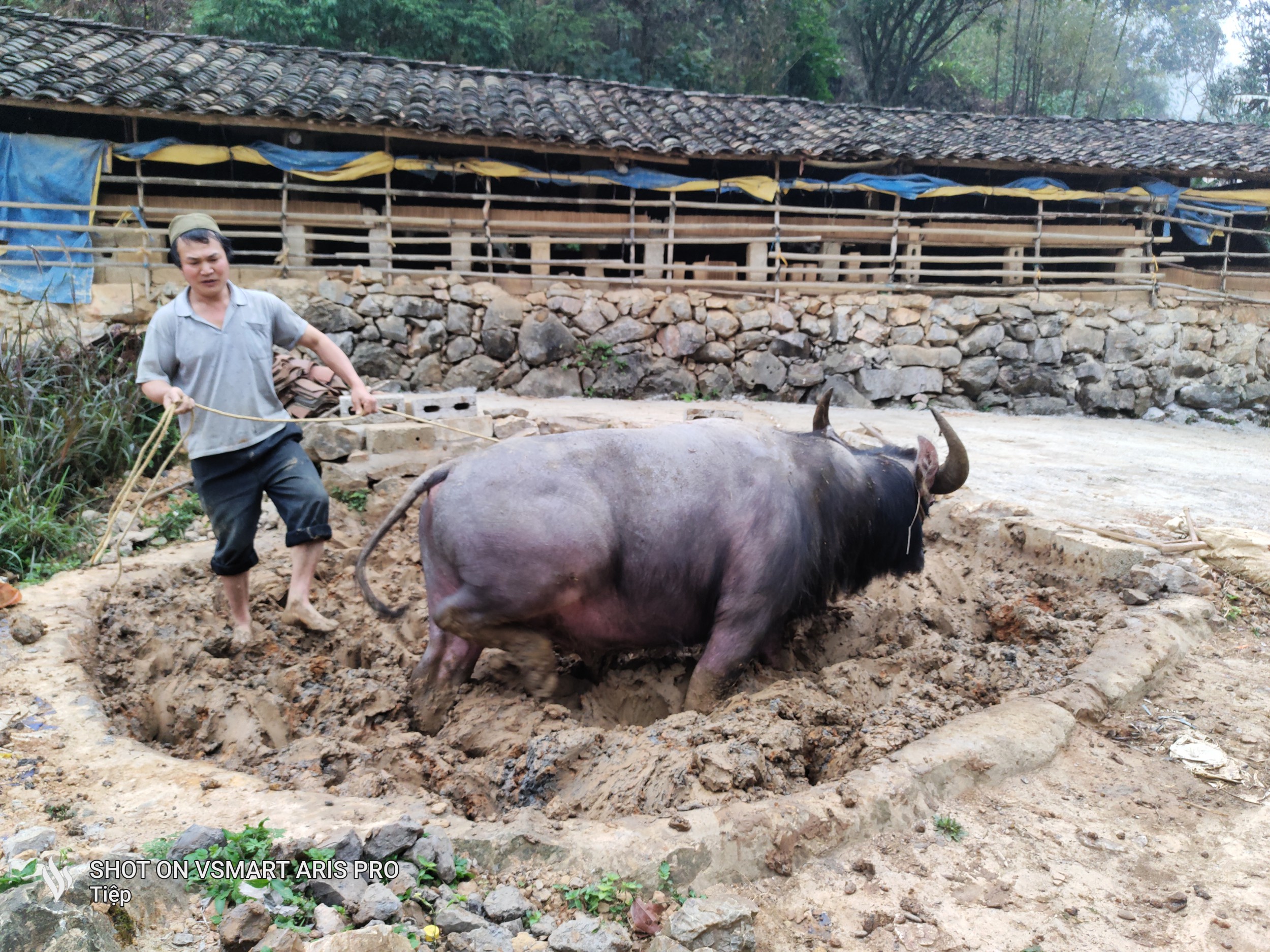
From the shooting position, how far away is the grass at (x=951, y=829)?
2.29 m

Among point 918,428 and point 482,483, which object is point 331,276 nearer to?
point 918,428

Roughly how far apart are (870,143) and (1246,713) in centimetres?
1037

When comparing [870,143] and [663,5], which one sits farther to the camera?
[663,5]

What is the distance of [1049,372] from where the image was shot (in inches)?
478

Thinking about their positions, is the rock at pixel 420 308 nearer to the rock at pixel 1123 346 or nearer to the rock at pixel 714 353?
the rock at pixel 714 353

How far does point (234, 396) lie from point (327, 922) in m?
2.24

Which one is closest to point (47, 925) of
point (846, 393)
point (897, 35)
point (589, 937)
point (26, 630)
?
point (589, 937)

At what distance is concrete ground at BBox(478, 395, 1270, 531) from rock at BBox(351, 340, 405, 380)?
153cm

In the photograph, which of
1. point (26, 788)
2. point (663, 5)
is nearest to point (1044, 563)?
point (26, 788)

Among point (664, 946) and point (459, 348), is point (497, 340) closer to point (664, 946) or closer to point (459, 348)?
point (459, 348)

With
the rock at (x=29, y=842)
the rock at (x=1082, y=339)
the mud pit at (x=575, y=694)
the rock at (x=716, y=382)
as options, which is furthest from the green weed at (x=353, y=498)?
the rock at (x=1082, y=339)

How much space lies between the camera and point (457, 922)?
1.80 meters

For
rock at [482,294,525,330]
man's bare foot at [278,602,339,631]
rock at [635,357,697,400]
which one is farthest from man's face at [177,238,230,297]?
rock at [635,357,697,400]

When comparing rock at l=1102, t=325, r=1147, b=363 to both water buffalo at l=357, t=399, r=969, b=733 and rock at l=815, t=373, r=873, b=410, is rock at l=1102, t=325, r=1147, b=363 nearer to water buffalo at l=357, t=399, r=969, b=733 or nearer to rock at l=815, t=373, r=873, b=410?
rock at l=815, t=373, r=873, b=410
